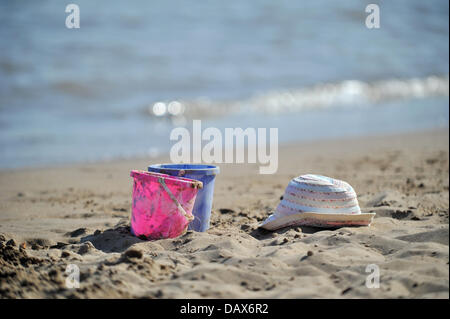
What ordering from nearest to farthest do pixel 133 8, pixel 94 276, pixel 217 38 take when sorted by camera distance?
pixel 94 276 < pixel 217 38 < pixel 133 8

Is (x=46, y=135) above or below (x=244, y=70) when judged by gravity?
below

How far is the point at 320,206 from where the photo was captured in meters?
3.97

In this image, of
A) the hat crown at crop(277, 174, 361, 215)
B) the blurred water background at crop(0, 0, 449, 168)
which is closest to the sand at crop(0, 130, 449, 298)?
the hat crown at crop(277, 174, 361, 215)

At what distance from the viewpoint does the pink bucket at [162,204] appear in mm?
3764

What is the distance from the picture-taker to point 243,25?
17984mm

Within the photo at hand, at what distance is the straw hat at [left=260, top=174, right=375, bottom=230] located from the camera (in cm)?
395

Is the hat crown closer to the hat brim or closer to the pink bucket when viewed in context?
the hat brim

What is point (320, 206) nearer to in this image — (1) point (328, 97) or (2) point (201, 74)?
(1) point (328, 97)

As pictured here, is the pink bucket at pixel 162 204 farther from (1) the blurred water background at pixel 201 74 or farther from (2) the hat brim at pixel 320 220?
(1) the blurred water background at pixel 201 74

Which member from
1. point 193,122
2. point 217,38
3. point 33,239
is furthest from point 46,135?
point 217,38

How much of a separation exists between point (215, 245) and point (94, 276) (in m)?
0.89

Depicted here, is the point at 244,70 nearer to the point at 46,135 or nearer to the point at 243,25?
the point at 243,25

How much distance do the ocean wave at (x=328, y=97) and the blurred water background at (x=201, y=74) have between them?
45 mm

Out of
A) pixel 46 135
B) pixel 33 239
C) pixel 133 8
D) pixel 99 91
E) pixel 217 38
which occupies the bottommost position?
pixel 33 239
